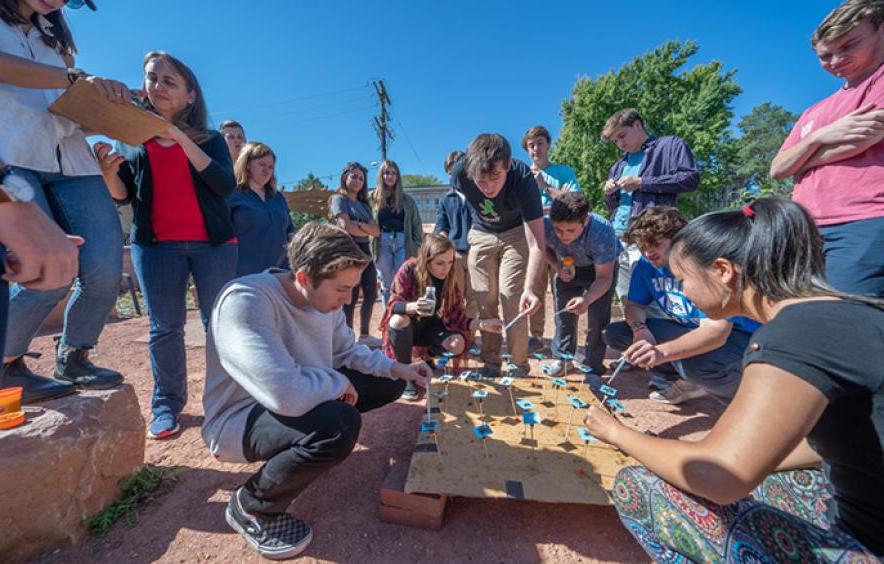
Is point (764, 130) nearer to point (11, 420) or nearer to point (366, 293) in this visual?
point (366, 293)

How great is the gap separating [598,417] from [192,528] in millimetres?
1817

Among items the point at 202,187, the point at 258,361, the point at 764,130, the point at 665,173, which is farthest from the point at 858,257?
the point at 764,130

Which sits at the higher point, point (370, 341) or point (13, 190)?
point (13, 190)

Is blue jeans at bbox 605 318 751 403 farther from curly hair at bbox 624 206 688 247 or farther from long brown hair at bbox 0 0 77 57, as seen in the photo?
long brown hair at bbox 0 0 77 57

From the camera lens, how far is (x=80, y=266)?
5.87 ft

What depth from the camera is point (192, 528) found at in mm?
1646

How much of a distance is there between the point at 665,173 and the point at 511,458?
9.74 ft

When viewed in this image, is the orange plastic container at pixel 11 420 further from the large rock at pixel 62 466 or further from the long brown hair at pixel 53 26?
the long brown hair at pixel 53 26

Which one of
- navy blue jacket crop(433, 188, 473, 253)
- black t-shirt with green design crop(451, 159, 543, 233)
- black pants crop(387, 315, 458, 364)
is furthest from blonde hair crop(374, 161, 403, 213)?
black pants crop(387, 315, 458, 364)

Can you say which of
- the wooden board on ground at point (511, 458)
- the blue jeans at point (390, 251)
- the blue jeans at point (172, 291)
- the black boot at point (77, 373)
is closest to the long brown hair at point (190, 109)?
the blue jeans at point (172, 291)

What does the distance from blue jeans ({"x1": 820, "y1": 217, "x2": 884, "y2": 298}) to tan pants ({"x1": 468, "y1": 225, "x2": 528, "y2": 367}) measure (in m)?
1.82

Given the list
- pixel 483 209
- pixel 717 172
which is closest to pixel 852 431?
pixel 483 209

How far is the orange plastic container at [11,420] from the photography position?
143 cm

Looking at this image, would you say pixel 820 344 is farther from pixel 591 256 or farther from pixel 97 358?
pixel 97 358
